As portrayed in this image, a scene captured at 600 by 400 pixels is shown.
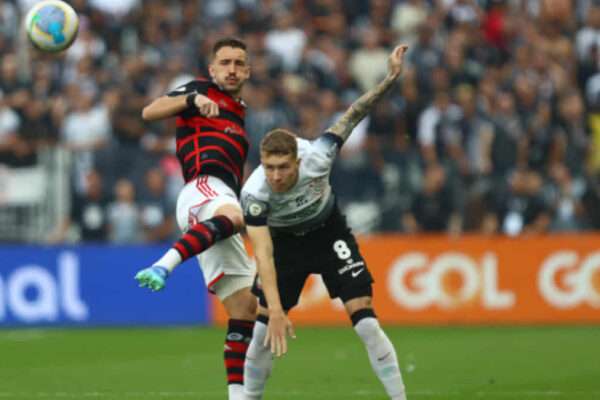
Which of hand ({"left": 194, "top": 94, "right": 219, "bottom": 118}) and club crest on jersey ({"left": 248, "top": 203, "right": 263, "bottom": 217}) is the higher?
hand ({"left": 194, "top": 94, "right": 219, "bottom": 118})

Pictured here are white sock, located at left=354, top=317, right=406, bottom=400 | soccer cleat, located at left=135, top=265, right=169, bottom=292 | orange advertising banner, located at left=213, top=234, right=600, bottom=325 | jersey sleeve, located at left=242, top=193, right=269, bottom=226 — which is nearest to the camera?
soccer cleat, located at left=135, top=265, right=169, bottom=292

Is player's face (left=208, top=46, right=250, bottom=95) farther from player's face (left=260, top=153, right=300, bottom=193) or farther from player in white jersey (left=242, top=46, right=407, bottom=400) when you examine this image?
player's face (left=260, top=153, right=300, bottom=193)

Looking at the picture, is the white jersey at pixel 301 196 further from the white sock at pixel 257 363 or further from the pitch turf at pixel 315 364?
the pitch turf at pixel 315 364

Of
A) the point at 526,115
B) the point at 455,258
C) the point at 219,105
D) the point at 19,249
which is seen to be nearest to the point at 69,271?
the point at 19,249

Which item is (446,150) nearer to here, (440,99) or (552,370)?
(440,99)

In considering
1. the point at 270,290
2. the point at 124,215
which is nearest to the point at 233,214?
the point at 270,290

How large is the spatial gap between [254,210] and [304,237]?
0.72m

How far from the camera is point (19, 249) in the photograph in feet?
64.1

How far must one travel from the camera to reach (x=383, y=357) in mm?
9133

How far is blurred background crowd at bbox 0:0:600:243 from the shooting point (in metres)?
19.0

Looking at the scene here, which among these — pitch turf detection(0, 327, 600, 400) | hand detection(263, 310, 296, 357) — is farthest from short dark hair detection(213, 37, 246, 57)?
pitch turf detection(0, 327, 600, 400)

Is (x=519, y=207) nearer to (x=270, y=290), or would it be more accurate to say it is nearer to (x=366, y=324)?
(x=366, y=324)

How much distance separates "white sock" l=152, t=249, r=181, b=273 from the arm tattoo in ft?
4.44

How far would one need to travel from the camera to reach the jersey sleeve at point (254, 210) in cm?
899
